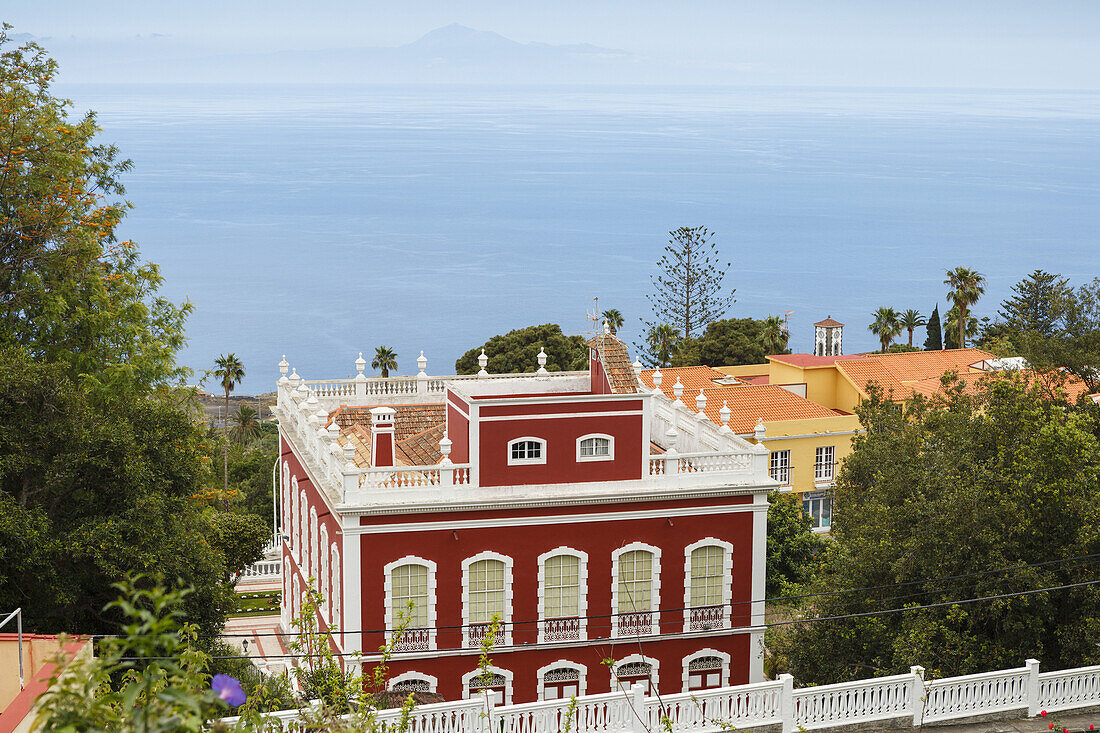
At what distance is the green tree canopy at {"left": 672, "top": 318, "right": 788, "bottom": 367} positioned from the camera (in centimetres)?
8662

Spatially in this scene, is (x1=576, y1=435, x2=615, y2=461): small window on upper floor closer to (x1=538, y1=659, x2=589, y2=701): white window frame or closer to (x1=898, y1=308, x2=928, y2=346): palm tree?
(x1=538, y1=659, x2=589, y2=701): white window frame

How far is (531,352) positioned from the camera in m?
83.6

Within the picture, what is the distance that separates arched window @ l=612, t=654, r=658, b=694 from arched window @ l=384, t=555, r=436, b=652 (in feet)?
15.1

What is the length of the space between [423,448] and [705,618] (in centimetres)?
821

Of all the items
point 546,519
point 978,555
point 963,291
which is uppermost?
point 963,291

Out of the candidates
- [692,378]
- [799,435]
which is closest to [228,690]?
[799,435]

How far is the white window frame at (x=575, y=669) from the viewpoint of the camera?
98.0 feet

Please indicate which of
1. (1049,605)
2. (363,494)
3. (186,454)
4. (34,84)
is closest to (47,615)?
(186,454)

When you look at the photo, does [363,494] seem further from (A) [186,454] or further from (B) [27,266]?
(B) [27,266]

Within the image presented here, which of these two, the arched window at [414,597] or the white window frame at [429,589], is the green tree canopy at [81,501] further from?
the arched window at [414,597]

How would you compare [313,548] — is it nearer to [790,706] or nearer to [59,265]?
[59,265]

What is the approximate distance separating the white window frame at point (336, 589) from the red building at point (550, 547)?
9 centimetres

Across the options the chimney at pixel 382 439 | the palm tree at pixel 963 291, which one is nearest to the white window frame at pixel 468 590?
the chimney at pixel 382 439

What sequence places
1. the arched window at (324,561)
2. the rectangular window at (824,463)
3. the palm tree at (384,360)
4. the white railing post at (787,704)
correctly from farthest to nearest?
the palm tree at (384,360) < the rectangular window at (824,463) < the arched window at (324,561) < the white railing post at (787,704)
